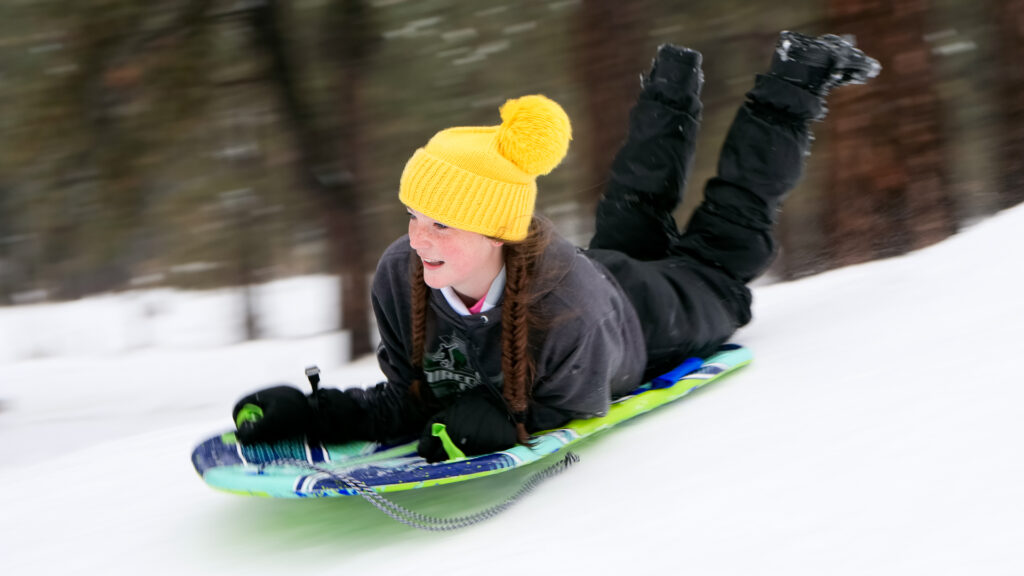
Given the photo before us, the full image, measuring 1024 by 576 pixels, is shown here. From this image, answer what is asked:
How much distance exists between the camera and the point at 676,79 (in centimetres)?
238

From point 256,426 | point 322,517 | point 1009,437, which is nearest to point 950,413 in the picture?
point 1009,437

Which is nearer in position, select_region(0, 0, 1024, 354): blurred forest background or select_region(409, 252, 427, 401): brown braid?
select_region(409, 252, 427, 401): brown braid

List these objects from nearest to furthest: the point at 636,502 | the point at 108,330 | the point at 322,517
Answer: the point at 636,502
the point at 322,517
the point at 108,330

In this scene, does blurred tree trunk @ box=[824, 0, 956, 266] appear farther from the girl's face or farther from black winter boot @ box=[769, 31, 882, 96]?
the girl's face

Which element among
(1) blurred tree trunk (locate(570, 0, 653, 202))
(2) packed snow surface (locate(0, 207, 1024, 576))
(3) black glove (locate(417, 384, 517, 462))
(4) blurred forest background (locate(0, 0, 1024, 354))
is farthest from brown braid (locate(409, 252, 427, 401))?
(1) blurred tree trunk (locate(570, 0, 653, 202))

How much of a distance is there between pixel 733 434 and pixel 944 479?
450 mm

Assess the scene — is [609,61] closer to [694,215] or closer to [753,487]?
[694,215]

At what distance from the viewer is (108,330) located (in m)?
3.96

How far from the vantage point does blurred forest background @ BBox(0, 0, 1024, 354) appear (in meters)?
3.24

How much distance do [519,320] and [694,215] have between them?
0.87 metres

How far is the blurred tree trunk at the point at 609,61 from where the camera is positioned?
339 centimetres

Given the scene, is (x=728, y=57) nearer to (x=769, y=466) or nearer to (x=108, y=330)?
(x=769, y=466)

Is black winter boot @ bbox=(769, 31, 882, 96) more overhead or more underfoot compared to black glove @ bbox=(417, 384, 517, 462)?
more overhead

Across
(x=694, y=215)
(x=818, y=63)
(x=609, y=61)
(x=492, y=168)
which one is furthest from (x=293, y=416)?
(x=609, y=61)
